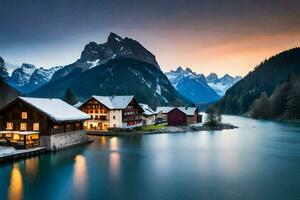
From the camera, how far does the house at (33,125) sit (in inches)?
2108

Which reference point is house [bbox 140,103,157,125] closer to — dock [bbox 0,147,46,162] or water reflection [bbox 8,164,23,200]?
dock [bbox 0,147,46,162]

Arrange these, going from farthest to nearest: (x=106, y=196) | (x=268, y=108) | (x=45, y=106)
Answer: (x=268, y=108) < (x=45, y=106) < (x=106, y=196)

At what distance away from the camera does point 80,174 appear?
36562 millimetres

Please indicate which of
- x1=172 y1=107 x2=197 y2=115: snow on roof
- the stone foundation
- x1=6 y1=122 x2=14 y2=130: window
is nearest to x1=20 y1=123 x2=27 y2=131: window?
x1=6 y1=122 x2=14 y2=130: window

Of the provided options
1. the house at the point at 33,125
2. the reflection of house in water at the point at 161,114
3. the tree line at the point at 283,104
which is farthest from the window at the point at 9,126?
the tree line at the point at 283,104

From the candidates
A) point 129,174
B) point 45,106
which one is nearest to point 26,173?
point 129,174

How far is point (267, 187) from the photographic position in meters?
30.5

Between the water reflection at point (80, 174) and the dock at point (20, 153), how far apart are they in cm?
715

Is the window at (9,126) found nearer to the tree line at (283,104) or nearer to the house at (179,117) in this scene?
the house at (179,117)

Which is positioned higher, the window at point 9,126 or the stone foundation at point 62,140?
the window at point 9,126

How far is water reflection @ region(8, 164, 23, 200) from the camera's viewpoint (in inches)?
1107

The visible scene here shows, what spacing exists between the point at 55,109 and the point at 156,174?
98.2ft

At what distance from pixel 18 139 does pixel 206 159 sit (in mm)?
31143

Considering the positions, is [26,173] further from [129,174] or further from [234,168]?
[234,168]
